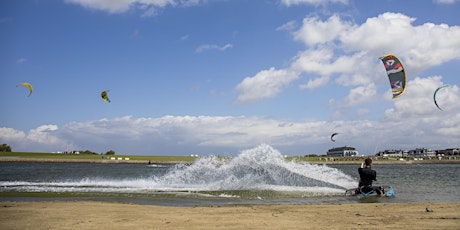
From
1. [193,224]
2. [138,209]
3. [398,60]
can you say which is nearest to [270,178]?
[398,60]

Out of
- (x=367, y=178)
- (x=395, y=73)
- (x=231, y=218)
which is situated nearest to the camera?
(x=231, y=218)

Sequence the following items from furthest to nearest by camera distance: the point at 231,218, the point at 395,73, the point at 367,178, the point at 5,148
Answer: the point at 5,148 < the point at 395,73 < the point at 367,178 < the point at 231,218

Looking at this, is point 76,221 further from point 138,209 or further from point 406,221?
point 406,221

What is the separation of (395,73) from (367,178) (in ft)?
24.4

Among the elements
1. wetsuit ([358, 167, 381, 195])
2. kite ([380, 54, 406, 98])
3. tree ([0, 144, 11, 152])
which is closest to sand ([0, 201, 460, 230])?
wetsuit ([358, 167, 381, 195])

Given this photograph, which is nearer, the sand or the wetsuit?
the sand

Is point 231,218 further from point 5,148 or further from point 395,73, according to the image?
point 5,148

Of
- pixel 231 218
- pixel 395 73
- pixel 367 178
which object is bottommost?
pixel 231 218

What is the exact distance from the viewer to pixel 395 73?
20391mm

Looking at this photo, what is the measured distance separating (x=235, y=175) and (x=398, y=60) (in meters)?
10.7

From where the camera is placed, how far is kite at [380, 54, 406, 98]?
20.2 metres

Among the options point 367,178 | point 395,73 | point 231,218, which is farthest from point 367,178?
point 231,218

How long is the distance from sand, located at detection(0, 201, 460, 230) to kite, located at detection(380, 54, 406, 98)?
10.5m

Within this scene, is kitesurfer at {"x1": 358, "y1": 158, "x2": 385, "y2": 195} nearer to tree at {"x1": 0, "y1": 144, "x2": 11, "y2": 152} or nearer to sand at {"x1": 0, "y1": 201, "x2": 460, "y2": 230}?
sand at {"x1": 0, "y1": 201, "x2": 460, "y2": 230}
